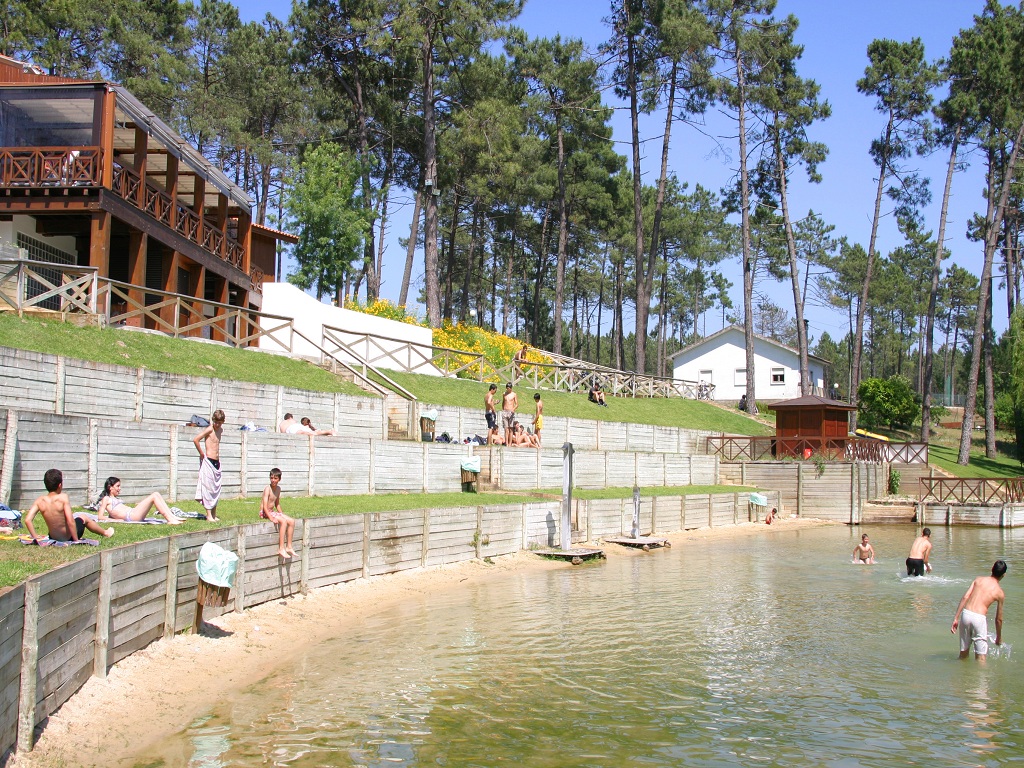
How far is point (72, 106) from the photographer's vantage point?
2428 cm

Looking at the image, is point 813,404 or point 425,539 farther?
point 813,404

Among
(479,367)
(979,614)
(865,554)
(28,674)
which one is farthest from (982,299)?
(28,674)

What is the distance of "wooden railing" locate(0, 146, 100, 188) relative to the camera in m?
23.4

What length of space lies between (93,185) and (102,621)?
17403 millimetres

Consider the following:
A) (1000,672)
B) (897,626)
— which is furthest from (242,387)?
(1000,672)

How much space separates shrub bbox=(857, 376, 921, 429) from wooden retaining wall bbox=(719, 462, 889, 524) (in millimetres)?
16900

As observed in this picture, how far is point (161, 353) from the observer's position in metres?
20.4

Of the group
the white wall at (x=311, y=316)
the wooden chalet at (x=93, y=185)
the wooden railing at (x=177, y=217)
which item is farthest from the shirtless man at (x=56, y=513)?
the white wall at (x=311, y=316)

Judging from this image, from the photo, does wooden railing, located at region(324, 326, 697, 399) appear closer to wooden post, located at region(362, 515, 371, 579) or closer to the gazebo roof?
the gazebo roof

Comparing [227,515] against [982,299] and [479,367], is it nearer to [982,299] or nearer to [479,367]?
[479,367]

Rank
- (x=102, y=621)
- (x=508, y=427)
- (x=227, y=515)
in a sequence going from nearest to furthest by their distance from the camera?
(x=102, y=621), (x=227, y=515), (x=508, y=427)

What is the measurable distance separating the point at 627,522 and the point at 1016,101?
3807cm

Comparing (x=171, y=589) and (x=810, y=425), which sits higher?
(x=810, y=425)

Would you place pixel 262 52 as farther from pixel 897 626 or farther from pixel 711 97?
pixel 897 626
